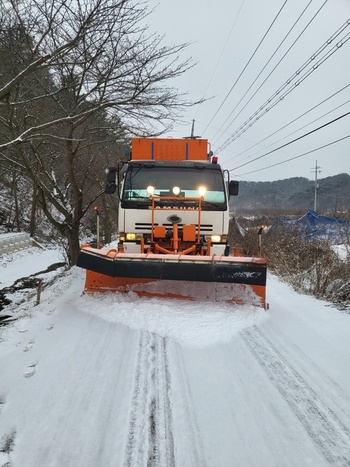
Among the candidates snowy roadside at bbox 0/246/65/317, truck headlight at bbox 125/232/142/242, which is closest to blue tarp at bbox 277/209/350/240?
truck headlight at bbox 125/232/142/242

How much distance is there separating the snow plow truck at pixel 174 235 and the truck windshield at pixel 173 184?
0.06ft

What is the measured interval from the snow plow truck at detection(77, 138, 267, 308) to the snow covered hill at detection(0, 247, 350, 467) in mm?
498

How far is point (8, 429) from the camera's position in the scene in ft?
8.55

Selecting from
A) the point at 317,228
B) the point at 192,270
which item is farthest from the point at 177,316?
the point at 317,228

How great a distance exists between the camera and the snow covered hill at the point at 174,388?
2420 mm

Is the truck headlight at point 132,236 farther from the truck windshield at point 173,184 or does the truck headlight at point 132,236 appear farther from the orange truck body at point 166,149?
the orange truck body at point 166,149

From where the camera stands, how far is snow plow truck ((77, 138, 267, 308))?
17.1 ft

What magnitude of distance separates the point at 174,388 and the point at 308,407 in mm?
1186

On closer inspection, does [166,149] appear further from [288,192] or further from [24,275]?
[288,192]

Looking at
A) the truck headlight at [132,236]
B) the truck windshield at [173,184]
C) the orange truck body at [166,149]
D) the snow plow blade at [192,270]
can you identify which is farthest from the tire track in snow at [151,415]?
the orange truck body at [166,149]

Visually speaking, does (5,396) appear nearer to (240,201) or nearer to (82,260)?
(82,260)

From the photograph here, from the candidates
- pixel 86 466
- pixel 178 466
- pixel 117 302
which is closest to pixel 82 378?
pixel 86 466

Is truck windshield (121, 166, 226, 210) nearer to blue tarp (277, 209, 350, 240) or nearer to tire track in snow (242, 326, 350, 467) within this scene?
tire track in snow (242, 326, 350, 467)

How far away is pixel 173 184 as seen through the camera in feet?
22.2
